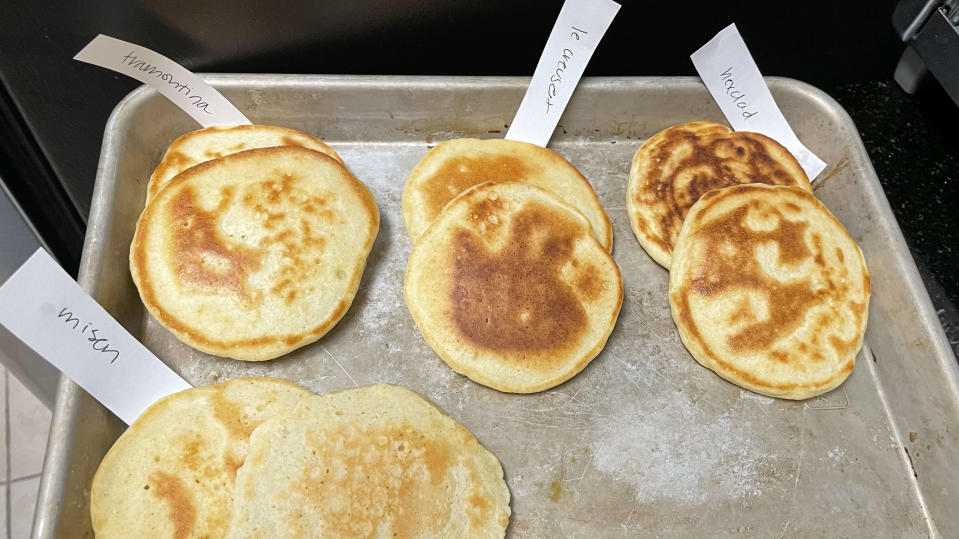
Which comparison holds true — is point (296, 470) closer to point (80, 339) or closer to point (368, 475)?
point (368, 475)

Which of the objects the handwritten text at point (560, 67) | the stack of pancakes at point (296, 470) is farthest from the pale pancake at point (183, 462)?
the handwritten text at point (560, 67)

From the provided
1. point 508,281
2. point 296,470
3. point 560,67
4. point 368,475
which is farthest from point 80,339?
point 560,67

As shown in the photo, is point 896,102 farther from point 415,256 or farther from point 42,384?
point 42,384

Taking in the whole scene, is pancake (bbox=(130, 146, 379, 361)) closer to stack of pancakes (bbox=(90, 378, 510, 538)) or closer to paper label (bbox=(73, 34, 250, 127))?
stack of pancakes (bbox=(90, 378, 510, 538))

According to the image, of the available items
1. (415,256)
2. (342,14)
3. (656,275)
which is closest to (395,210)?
(415,256)

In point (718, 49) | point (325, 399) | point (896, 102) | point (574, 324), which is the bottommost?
point (896, 102)

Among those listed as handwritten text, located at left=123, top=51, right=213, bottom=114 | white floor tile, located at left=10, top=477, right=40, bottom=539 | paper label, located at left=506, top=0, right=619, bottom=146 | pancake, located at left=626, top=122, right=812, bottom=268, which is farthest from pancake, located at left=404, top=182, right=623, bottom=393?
white floor tile, located at left=10, top=477, right=40, bottom=539

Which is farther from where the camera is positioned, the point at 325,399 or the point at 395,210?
the point at 395,210
